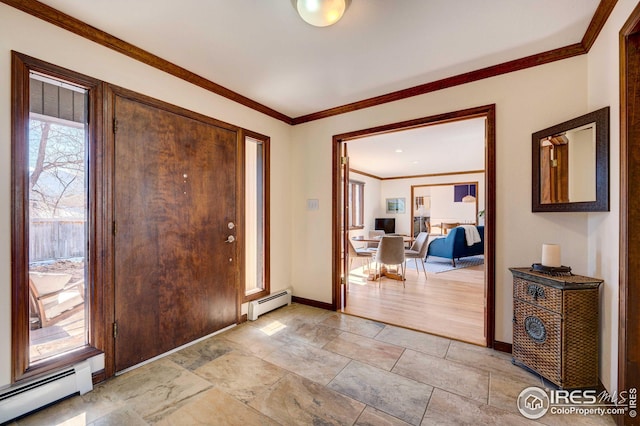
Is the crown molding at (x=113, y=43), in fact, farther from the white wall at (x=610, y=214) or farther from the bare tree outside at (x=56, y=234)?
the white wall at (x=610, y=214)

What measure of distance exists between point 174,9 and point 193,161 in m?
1.13

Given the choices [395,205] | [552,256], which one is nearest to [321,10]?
[552,256]

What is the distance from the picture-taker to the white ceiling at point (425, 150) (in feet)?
13.6

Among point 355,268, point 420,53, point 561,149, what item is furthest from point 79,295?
point 355,268

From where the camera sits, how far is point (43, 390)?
1.59 meters

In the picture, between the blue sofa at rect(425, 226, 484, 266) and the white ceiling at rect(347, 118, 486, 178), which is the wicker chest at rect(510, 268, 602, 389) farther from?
the blue sofa at rect(425, 226, 484, 266)

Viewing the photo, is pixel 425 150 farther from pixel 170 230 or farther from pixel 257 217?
pixel 170 230

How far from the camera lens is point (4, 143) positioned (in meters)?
1.50

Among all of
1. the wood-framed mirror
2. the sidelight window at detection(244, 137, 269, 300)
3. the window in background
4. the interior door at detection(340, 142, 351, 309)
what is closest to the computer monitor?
the window in background

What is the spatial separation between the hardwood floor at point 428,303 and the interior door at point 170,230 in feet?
5.40

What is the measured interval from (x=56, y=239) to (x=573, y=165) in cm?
358

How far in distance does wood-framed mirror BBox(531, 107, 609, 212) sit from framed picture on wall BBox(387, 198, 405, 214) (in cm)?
693

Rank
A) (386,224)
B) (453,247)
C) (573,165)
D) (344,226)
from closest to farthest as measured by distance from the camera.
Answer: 1. (573,165)
2. (344,226)
3. (453,247)
4. (386,224)

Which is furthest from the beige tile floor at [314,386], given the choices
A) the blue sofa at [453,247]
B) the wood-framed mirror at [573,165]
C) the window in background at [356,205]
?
the window in background at [356,205]
